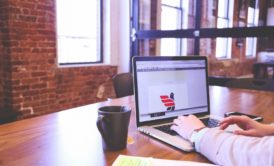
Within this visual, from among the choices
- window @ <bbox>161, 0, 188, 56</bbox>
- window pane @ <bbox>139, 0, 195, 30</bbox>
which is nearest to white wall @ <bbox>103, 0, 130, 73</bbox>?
window pane @ <bbox>139, 0, 195, 30</bbox>

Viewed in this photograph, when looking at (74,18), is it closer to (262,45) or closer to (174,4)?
(174,4)

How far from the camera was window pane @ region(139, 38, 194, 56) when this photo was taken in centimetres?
423

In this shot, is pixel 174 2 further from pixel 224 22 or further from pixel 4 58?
pixel 4 58

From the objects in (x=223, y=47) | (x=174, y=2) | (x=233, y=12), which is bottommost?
(x=223, y=47)

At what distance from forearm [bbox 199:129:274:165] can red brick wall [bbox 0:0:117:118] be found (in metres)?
2.29

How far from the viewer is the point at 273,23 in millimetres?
3248

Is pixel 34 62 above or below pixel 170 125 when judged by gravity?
above

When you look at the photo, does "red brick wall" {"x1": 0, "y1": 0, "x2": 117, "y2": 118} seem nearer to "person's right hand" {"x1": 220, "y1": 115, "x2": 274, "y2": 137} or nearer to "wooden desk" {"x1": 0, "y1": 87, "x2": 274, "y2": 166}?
"wooden desk" {"x1": 0, "y1": 87, "x2": 274, "y2": 166}

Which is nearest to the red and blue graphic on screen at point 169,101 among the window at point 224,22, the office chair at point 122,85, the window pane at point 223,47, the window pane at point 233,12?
the office chair at point 122,85

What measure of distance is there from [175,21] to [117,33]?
995 millimetres

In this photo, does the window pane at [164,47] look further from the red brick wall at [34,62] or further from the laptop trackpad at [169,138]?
the laptop trackpad at [169,138]

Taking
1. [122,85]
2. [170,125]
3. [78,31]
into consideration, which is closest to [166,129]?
[170,125]

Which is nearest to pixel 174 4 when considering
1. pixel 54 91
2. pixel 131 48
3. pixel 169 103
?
pixel 131 48

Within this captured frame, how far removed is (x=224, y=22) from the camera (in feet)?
13.9
